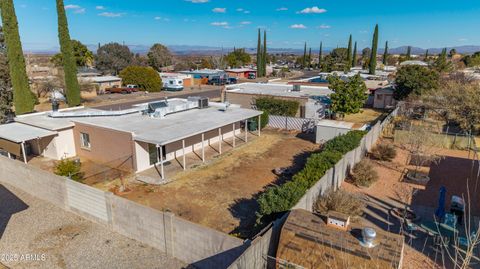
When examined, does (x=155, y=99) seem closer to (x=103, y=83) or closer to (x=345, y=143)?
(x=103, y=83)

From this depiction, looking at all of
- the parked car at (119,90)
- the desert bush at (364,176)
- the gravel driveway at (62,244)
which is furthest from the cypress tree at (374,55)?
the gravel driveway at (62,244)

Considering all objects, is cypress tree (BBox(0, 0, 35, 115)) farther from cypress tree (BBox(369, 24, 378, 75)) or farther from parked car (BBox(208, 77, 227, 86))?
cypress tree (BBox(369, 24, 378, 75))

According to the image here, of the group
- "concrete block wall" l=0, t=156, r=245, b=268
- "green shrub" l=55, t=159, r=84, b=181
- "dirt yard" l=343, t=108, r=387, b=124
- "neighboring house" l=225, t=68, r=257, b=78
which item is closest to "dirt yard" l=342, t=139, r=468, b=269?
"concrete block wall" l=0, t=156, r=245, b=268

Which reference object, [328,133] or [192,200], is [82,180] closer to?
[192,200]

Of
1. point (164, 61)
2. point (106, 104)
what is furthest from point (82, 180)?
point (164, 61)

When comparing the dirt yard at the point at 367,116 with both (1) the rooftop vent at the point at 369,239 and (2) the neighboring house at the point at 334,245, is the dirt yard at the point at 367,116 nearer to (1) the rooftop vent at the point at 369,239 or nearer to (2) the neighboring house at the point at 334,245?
(2) the neighboring house at the point at 334,245

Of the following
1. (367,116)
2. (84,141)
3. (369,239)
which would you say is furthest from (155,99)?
(369,239)
